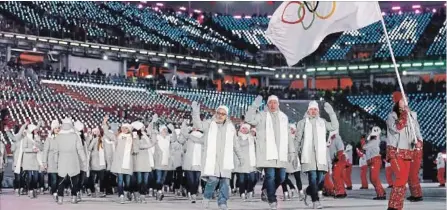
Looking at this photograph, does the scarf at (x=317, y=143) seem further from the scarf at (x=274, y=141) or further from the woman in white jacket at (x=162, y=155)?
the woman in white jacket at (x=162, y=155)

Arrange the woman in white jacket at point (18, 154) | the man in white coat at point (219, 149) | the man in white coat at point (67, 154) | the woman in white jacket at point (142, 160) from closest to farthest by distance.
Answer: the man in white coat at point (219, 149)
the man in white coat at point (67, 154)
the woman in white jacket at point (142, 160)
the woman in white jacket at point (18, 154)

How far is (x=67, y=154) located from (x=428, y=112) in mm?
34027

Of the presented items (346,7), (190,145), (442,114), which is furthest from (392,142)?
(442,114)

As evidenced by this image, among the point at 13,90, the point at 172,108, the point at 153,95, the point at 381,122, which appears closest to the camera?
the point at 13,90

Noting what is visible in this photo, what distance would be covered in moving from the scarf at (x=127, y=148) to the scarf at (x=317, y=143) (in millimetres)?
4156

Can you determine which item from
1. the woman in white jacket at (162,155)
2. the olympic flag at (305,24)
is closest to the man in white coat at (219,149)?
the olympic flag at (305,24)

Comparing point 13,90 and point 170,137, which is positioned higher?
point 13,90

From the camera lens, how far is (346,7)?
517 inches

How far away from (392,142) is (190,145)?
6223mm

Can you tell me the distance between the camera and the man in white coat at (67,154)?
15234mm

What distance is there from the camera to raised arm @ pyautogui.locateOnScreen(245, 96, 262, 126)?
492 inches

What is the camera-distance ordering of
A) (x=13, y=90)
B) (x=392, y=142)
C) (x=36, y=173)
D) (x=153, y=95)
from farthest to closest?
1. (x=153, y=95)
2. (x=13, y=90)
3. (x=36, y=173)
4. (x=392, y=142)

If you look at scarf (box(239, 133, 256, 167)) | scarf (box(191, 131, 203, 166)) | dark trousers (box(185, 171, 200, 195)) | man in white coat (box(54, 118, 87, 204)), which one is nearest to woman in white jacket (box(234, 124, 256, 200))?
scarf (box(239, 133, 256, 167))

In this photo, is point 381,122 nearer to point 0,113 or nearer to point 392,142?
point 0,113
